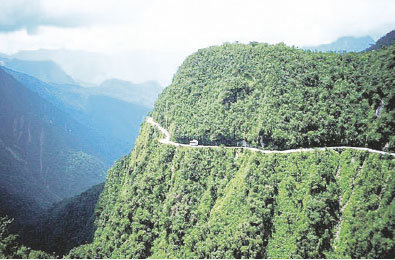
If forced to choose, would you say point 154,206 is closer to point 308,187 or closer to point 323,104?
point 308,187

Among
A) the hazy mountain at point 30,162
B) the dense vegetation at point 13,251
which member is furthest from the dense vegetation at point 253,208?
the hazy mountain at point 30,162

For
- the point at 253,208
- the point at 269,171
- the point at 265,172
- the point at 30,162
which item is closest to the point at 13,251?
the point at 253,208

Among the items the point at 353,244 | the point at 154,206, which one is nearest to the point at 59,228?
the point at 154,206

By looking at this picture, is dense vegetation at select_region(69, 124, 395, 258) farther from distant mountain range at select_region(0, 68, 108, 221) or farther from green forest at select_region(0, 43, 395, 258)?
distant mountain range at select_region(0, 68, 108, 221)

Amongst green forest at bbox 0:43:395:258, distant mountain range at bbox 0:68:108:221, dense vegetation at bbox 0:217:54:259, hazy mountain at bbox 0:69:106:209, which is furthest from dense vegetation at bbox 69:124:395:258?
hazy mountain at bbox 0:69:106:209

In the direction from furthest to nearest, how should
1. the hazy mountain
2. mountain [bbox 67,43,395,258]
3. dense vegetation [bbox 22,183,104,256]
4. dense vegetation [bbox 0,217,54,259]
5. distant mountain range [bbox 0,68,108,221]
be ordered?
the hazy mountain, distant mountain range [bbox 0,68,108,221], dense vegetation [bbox 22,183,104,256], dense vegetation [bbox 0,217,54,259], mountain [bbox 67,43,395,258]

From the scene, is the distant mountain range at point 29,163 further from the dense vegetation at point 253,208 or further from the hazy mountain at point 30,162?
the dense vegetation at point 253,208

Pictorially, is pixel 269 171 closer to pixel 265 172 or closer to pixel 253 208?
pixel 265 172
